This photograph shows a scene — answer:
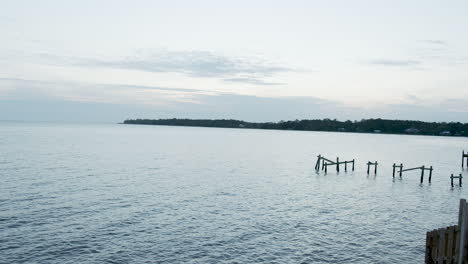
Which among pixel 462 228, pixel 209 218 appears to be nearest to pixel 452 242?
pixel 462 228

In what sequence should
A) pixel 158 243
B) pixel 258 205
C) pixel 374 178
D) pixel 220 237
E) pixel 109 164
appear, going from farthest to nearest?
1. pixel 109 164
2. pixel 374 178
3. pixel 258 205
4. pixel 220 237
5. pixel 158 243

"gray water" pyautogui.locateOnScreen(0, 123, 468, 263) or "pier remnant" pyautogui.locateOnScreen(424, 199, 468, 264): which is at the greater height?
"pier remnant" pyautogui.locateOnScreen(424, 199, 468, 264)

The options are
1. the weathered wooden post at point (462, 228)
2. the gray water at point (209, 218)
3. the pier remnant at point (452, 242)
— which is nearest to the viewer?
the weathered wooden post at point (462, 228)

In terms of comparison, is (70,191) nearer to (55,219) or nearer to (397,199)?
(55,219)

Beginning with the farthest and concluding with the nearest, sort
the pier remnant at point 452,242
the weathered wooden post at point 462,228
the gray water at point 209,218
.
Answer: the gray water at point 209,218, the pier remnant at point 452,242, the weathered wooden post at point 462,228

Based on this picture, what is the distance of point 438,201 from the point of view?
37.7 m

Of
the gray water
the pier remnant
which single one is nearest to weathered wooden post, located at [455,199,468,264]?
the pier remnant

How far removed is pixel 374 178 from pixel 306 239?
3600cm

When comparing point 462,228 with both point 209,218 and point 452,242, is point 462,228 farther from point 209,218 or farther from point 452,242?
point 209,218

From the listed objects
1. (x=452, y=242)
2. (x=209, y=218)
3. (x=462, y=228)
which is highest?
(x=462, y=228)

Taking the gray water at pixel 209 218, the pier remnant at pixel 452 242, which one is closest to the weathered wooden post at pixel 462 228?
the pier remnant at pixel 452 242

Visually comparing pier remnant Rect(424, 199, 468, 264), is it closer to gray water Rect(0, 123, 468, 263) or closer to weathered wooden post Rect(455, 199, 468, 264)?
weathered wooden post Rect(455, 199, 468, 264)

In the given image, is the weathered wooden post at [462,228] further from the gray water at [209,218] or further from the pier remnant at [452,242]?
the gray water at [209,218]

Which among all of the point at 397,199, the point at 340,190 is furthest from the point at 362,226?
the point at 340,190
